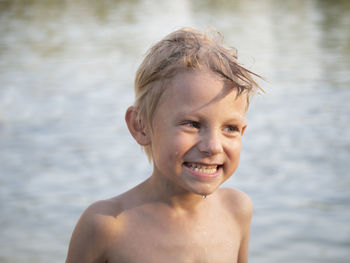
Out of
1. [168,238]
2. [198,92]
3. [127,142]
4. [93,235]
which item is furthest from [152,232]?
[127,142]

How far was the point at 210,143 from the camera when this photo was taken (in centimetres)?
167

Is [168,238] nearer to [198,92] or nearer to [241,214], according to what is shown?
[241,214]

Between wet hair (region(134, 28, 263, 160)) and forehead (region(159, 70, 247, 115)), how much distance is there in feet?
0.05

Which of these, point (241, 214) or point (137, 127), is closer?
point (137, 127)

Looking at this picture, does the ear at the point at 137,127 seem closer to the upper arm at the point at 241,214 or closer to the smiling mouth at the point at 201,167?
the smiling mouth at the point at 201,167

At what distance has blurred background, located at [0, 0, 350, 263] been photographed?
4328 mm

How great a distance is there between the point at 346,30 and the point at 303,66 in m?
4.20

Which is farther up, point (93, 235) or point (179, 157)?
point (179, 157)

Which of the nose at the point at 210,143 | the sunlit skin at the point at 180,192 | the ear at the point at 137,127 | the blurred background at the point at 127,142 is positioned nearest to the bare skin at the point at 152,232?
the sunlit skin at the point at 180,192

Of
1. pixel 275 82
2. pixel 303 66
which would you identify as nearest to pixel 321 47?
pixel 303 66

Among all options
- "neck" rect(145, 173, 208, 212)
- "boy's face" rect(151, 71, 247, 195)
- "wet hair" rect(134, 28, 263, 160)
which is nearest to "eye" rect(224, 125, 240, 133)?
"boy's face" rect(151, 71, 247, 195)

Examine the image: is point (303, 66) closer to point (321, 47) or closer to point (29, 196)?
point (321, 47)

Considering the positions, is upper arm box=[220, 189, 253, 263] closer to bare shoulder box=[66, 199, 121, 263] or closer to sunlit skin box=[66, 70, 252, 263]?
sunlit skin box=[66, 70, 252, 263]

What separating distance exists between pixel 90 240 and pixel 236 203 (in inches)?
21.1
